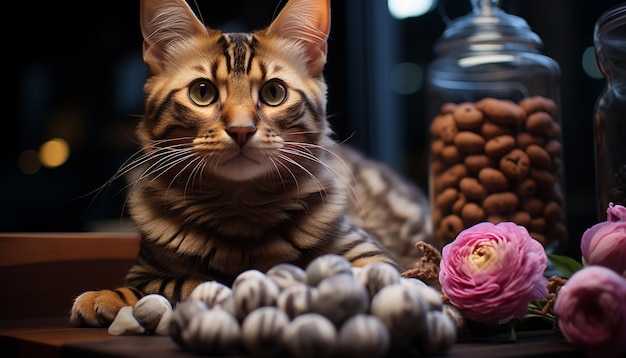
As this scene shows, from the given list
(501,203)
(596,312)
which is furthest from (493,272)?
(501,203)

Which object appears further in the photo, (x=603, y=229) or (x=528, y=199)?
(x=528, y=199)

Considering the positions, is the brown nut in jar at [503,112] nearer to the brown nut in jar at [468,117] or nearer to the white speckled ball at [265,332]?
the brown nut in jar at [468,117]

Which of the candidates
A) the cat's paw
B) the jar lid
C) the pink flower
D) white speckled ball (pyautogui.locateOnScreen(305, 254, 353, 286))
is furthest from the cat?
the jar lid

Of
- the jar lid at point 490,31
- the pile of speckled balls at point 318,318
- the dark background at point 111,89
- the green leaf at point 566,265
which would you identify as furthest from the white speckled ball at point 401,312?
the dark background at point 111,89

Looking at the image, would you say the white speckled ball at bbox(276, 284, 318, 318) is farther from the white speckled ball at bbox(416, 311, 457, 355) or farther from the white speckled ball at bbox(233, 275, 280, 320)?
the white speckled ball at bbox(416, 311, 457, 355)

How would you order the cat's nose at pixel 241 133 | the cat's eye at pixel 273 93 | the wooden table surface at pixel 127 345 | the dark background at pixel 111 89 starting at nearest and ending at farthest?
the wooden table surface at pixel 127 345 < the cat's nose at pixel 241 133 < the cat's eye at pixel 273 93 < the dark background at pixel 111 89

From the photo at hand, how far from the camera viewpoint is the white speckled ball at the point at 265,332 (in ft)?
2.17

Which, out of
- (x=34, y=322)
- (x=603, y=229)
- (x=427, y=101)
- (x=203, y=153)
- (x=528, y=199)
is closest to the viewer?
(x=603, y=229)

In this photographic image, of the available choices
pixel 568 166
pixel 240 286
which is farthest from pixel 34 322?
pixel 568 166

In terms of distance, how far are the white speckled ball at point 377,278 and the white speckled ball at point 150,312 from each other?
0.96ft

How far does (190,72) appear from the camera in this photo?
1.10 m

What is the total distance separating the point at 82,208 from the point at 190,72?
3.40 feet

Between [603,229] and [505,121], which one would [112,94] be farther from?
[603,229]

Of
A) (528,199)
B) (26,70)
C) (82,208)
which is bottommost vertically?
(82,208)
